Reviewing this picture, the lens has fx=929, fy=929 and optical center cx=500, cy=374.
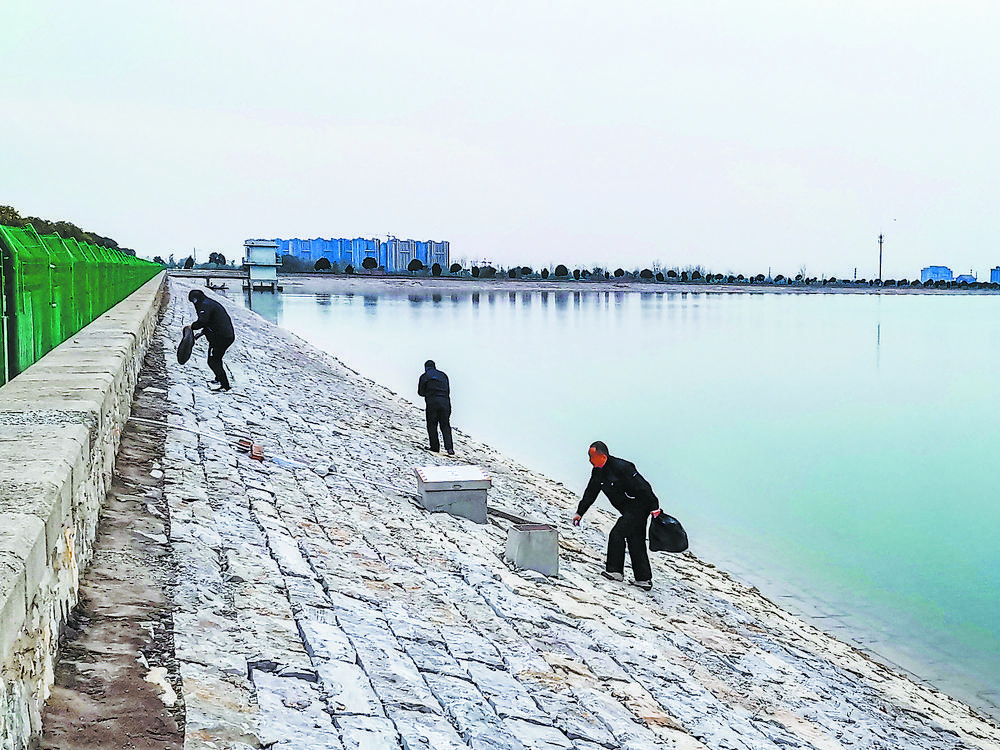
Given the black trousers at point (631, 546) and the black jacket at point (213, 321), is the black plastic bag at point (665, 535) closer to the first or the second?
the black trousers at point (631, 546)

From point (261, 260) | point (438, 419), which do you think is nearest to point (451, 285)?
point (261, 260)

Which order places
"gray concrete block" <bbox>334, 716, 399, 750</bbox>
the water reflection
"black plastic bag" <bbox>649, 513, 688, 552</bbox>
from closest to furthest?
1. "gray concrete block" <bbox>334, 716, 399, 750</bbox>
2. "black plastic bag" <bbox>649, 513, 688, 552</bbox>
3. the water reflection

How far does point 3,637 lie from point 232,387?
12.9 m

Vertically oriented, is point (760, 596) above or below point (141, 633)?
Answer: below

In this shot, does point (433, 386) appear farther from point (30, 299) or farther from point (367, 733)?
point (367, 733)

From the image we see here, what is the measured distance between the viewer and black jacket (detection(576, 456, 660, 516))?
29.8ft

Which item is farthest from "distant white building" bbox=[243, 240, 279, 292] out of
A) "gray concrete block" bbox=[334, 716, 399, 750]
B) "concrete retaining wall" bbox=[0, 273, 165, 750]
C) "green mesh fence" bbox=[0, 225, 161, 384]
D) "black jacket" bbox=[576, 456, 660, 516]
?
"gray concrete block" bbox=[334, 716, 399, 750]

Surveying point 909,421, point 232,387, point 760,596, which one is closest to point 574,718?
point 760,596

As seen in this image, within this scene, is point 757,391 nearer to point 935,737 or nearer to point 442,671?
point 935,737

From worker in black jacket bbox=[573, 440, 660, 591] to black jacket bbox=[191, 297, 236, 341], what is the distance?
712cm

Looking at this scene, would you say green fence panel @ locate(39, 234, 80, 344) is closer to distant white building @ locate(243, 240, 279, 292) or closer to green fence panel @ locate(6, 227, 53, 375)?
green fence panel @ locate(6, 227, 53, 375)

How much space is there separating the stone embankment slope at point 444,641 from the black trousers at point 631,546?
0.25m

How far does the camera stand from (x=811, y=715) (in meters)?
7.13

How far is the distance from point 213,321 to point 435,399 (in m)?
3.69
